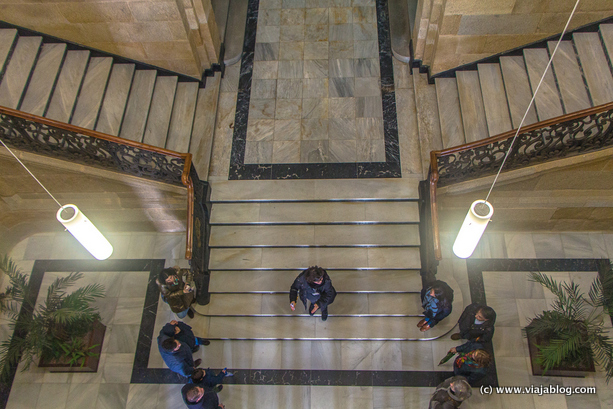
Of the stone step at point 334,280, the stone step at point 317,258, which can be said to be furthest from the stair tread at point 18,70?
the stone step at point 334,280

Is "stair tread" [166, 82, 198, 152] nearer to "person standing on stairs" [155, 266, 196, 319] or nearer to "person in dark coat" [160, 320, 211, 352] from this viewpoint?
"person standing on stairs" [155, 266, 196, 319]

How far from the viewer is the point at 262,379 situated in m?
5.81

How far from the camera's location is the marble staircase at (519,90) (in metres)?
5.99

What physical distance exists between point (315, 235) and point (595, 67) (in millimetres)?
4790

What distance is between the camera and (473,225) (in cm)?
399

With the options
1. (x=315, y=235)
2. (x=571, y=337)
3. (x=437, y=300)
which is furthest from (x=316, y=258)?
(x=571, y=337)

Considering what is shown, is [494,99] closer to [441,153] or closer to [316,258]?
[441,153]

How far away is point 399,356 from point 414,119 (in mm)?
3714

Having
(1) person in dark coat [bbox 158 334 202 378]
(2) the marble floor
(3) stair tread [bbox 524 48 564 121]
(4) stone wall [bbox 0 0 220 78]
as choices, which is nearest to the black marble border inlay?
(4) stone wall [bbox 0 0 220 78]

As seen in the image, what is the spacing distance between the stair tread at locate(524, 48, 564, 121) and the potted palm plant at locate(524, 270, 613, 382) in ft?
7.69

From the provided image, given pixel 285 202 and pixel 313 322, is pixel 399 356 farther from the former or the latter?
pixel 285 202

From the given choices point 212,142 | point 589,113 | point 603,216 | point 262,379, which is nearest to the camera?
point 589,113

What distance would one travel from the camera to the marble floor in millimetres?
5652

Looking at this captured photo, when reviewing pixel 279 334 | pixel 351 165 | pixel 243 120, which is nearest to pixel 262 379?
pixel 279 334
